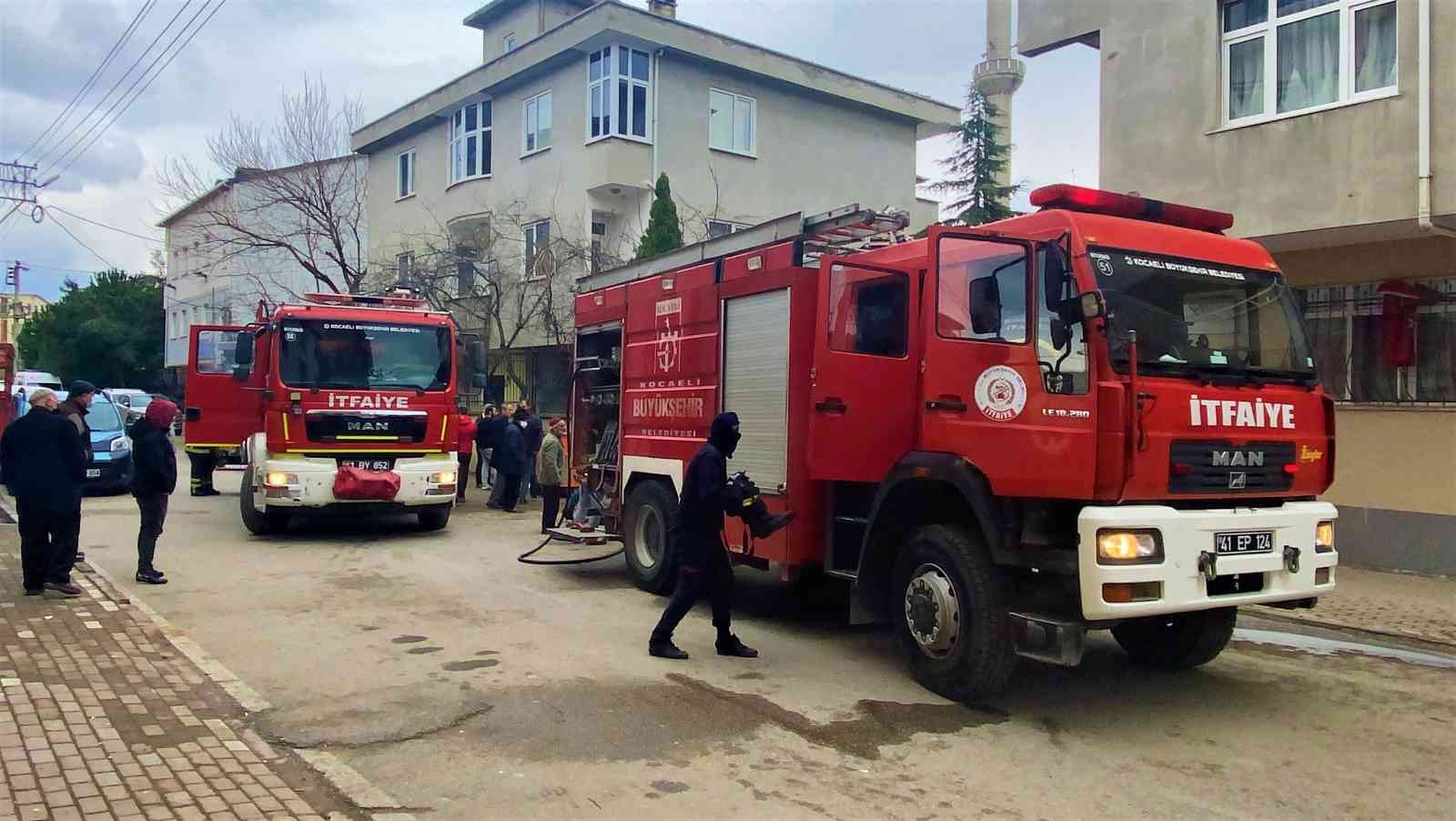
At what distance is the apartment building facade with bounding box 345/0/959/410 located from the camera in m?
22.1

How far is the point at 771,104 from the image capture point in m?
25.2

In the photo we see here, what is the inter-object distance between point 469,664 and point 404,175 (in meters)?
24.9

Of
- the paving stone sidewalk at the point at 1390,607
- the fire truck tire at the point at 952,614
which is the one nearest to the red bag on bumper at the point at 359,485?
the fire truck tire at the point at 952,614

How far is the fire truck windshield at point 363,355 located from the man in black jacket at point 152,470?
9.13 feet

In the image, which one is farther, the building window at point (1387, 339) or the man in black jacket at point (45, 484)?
the building window at point (1387, 339)

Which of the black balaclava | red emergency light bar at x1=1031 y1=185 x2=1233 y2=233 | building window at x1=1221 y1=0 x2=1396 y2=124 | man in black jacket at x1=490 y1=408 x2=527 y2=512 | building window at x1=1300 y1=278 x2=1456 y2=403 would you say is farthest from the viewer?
man in black jacket at x1=490 y1=408 x2=527 y2=512

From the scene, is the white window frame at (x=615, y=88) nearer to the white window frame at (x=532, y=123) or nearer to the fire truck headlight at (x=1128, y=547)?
the white window frame at (x=532, y=123)

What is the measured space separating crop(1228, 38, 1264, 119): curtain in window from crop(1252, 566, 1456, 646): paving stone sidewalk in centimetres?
507

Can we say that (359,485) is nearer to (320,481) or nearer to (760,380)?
(320,481)

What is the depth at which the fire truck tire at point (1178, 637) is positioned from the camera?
22.1ft

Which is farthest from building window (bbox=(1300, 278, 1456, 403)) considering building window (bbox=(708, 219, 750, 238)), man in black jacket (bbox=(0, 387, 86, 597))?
building window (bbox=(708, 219, 750, 238))

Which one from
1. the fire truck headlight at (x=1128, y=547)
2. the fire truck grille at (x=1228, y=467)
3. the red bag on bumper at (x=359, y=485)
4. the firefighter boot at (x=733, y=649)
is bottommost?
the firefighter boot at (x=733, y=649)

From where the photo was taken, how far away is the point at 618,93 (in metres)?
22.0

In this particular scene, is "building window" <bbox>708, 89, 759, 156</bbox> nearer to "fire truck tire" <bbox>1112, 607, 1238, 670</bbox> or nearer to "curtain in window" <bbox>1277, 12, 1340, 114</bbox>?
"curtain in window" <bbox>1277, 12, 1340, 114</bbox>
